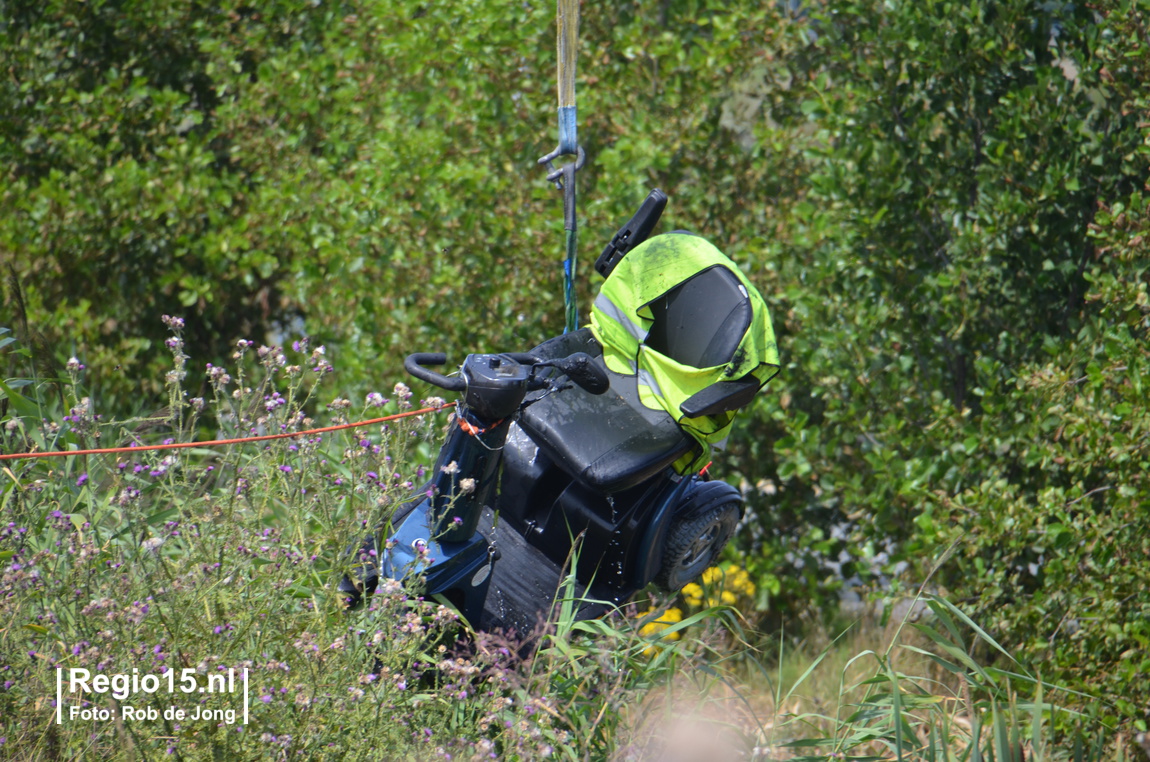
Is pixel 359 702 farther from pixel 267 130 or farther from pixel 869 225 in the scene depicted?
pixel 267 130

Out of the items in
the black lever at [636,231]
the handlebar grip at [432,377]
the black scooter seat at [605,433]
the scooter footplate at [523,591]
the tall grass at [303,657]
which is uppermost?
the black lever at [636,231]

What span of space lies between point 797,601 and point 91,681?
11.2 feet

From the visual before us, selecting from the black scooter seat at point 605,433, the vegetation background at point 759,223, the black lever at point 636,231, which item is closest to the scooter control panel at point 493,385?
the black scooter seat at point 605,433

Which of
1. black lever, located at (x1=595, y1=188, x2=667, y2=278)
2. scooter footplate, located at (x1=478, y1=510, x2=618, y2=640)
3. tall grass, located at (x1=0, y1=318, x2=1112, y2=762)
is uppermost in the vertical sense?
black lever, located at (x1=595, y1=188, x2=667, y2=278)

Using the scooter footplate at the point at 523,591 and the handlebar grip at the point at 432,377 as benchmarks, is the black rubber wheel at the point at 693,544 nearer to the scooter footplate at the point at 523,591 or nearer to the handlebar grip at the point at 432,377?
the scooter footplate at the point at 523,591

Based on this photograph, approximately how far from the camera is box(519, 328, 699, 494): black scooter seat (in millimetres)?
3002

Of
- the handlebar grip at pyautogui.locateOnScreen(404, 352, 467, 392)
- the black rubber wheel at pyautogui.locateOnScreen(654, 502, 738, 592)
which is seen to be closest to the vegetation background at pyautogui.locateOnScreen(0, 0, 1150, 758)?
the black rubber wheel at pyautogui.locateOnScreen(654, 502, 738, 592)

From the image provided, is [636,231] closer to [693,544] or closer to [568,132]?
[568,132]

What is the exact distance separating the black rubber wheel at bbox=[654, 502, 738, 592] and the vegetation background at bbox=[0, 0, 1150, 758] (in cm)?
75

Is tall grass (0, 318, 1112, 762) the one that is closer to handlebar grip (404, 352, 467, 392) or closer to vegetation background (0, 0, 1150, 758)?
handlebar grip (404, 352, 467, 392)

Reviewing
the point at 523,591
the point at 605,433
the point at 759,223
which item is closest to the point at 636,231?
the point at 605,433

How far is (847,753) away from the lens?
→ 9.18ft

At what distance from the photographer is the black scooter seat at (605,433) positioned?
9.85 feet

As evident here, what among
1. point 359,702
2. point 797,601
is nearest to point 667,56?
point 797,601
